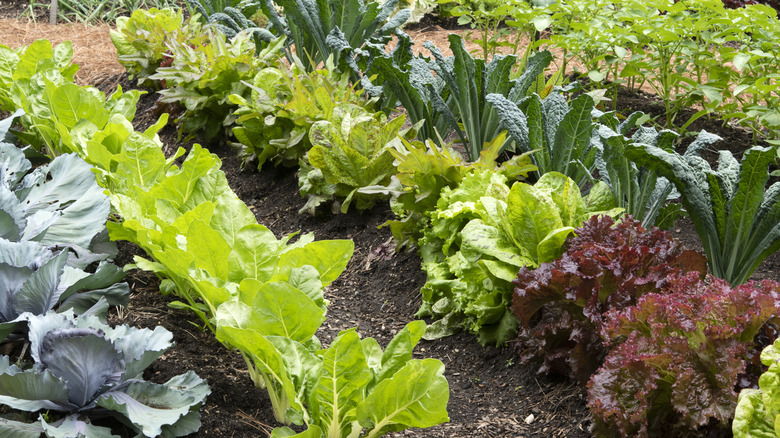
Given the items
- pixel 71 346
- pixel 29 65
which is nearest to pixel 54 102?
pixel 29 65

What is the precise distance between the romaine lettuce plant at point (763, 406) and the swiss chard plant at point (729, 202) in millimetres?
841

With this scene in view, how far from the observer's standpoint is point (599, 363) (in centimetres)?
224

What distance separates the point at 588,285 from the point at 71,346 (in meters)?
1.51

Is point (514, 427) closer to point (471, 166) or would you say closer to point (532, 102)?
point (471, 166)

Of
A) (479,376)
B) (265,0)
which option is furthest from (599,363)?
(265,0)

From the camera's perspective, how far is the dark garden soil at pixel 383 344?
2111 mm

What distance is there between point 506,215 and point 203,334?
116 cm

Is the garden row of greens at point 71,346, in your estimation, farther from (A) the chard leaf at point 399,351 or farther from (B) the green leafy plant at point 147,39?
(B) the green leafy plant at point 147,39

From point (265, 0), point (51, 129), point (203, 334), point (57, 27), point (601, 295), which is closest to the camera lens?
point (601, 295)

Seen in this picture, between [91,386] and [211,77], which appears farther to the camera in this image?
[211,77]

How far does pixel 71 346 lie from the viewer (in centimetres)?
171

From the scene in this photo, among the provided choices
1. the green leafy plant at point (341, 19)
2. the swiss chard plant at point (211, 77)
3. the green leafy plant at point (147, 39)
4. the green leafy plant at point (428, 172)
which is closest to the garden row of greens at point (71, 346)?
the green leafy plant at point (428, 172)

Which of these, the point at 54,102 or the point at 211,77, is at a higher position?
the point at 54,102

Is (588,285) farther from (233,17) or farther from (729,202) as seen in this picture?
(233,17)
